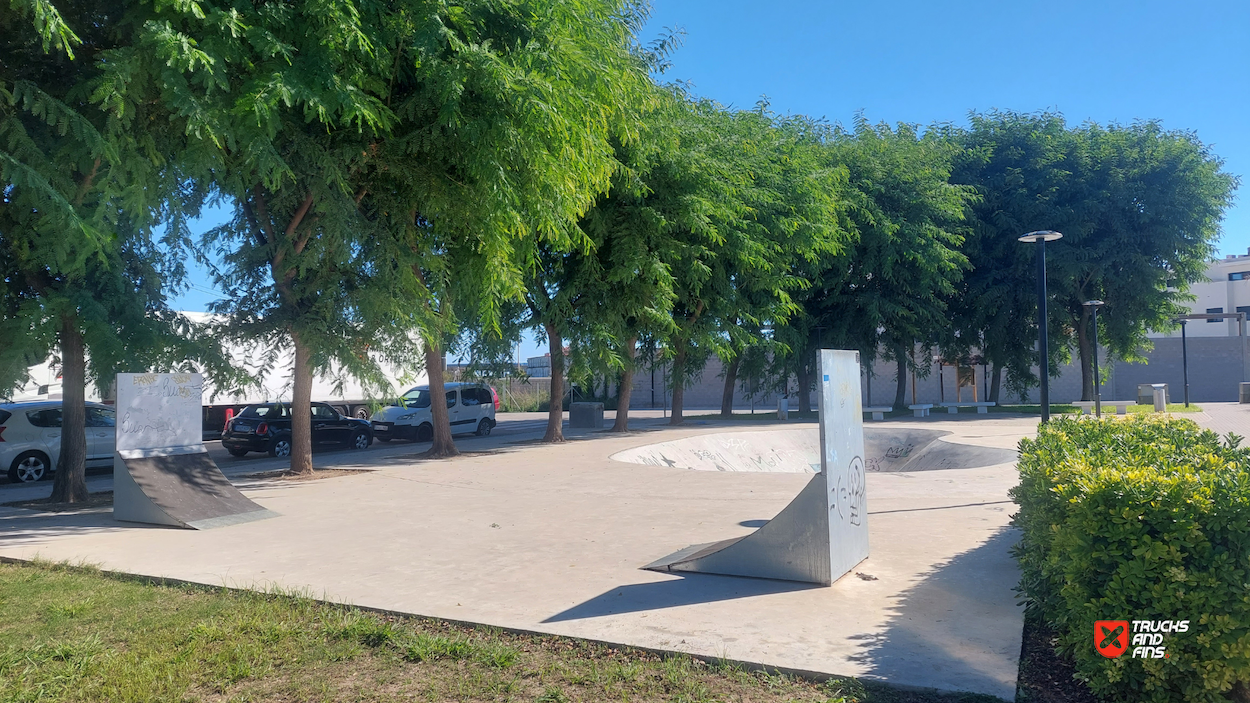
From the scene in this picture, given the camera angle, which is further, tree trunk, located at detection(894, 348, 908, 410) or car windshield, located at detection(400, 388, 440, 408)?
tree trunk, located at detection(894, 348, 908, 410)

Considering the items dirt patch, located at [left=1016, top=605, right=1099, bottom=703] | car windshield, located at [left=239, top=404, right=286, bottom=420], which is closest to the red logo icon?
dirt patch, located at [left=1016, top=605, right=1099, bottom=703]

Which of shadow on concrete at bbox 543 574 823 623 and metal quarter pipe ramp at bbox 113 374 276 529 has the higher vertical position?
metal quarter pipe ramp at bbox 113 374 276 529

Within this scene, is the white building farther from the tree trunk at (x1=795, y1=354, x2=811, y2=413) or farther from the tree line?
the tree line

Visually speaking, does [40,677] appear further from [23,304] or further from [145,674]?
[23,304]

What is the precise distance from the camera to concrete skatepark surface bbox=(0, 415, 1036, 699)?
499 centimetres

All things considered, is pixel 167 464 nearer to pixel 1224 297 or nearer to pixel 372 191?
pixel 372 191

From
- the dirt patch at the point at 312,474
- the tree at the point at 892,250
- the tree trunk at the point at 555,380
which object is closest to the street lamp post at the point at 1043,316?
the tree trunk at the point at 555,380

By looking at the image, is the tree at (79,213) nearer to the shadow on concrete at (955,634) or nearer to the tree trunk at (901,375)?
the shadow on concrete at (955,634)

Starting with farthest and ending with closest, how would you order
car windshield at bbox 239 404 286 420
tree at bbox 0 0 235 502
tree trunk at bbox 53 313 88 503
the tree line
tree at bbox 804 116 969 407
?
tree at bbox 804 116 969 407 < car windshield at bbox 239 404 286 420 < tree trunk at bbox 53 313 88 503 < the tree line < tree at bbox 0 0 235 502

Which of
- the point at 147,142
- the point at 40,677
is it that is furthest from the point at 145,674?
the point at 147,142

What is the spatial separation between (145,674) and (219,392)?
9886 millimetres

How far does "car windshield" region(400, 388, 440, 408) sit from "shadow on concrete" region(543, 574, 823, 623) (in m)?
20.1

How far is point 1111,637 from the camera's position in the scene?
377 cm

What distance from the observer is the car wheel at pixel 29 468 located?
1547 centimetres
